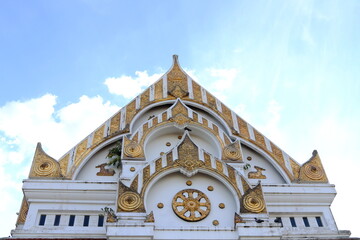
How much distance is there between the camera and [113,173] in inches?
514

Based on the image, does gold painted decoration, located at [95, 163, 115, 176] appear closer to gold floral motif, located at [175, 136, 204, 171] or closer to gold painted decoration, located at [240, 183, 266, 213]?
gold floral motif, located at [175, 136, 204, 171]

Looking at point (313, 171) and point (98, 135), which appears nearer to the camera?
point (313, 171)

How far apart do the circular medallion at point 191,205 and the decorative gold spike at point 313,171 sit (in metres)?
3.41

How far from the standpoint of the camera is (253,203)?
436 inches

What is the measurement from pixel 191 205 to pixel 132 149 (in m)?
2.65

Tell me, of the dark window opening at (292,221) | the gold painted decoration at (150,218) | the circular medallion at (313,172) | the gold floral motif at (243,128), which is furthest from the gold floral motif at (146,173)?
the circular medallion at (313,172)

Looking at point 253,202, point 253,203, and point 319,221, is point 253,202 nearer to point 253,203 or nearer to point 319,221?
point 253,203

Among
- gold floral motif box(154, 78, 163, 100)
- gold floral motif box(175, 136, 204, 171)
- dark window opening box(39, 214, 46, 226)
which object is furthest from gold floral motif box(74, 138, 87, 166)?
gold floral motif box(175, 136, 204, 171)

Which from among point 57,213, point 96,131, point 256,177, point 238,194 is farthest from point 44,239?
point 256,177

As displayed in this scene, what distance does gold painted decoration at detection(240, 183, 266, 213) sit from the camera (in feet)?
36.0

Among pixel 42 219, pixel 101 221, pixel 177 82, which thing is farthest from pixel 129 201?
pixel 177 82

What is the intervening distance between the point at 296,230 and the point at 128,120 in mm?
6183

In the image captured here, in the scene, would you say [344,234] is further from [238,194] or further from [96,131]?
[96,131]

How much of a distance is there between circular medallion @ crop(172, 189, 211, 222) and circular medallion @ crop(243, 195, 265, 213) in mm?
979
